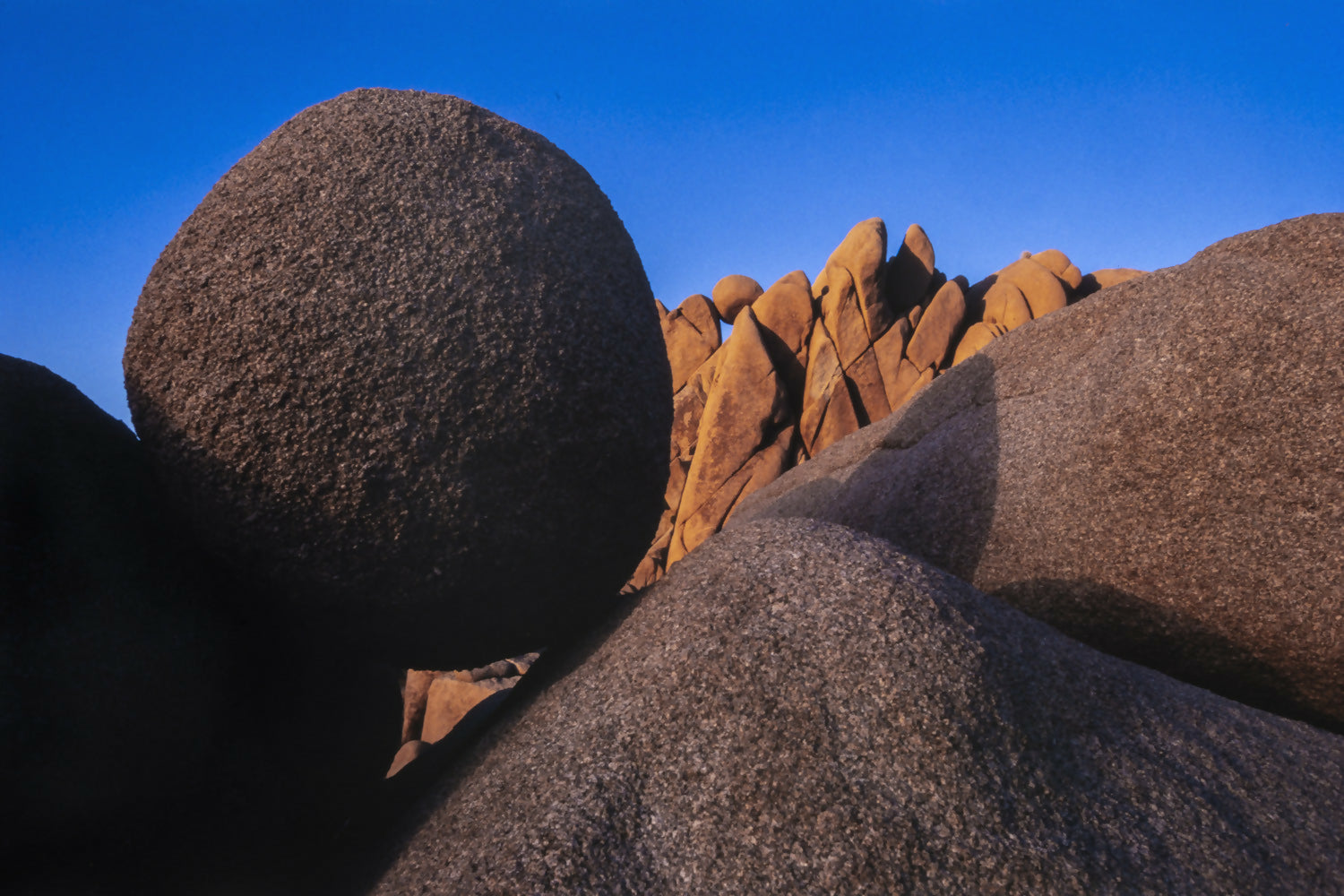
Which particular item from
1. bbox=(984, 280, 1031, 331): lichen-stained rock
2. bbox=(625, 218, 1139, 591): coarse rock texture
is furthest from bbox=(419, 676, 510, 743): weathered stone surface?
bbox=(984, 280, 1031, 331): lichen-stained rock

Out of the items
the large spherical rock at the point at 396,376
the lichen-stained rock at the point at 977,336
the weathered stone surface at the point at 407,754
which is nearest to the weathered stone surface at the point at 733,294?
the lichen-stained rock at the point at 977,336

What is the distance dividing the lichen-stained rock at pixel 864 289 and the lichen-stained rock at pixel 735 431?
4.42 ft

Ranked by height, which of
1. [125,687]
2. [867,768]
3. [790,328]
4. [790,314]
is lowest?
[867,768]

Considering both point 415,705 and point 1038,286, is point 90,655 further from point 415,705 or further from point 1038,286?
point 1038,286

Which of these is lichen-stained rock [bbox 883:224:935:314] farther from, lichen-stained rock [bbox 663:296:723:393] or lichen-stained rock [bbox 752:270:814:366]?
lichen-stained rock [bbox 663:296:723:393]

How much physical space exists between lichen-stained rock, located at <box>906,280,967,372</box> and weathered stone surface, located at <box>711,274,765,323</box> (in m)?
3.09

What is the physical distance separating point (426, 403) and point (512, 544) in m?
0.56

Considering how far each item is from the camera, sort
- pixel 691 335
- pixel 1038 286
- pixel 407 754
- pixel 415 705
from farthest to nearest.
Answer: pixel 691 335 < pixel 1038 286 < pixel 415 705 < pixel 407 754

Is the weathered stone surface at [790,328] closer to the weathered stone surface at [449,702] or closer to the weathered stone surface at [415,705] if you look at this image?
the weathered stone surface at [415,705]

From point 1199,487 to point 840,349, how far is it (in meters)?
9.49

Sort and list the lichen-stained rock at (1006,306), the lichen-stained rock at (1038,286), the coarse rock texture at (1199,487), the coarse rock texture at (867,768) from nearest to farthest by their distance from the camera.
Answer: the coarse rock texture at (867,768)
the coarse rock texture at (1199,487)
the lichen-stained rock at (1006,306)
the lichen-stained rock at (1038,286)

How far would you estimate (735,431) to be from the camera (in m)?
12.2

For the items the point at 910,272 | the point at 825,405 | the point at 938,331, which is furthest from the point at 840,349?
the point at 910,272

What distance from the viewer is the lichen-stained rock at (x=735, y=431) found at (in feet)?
39.4
